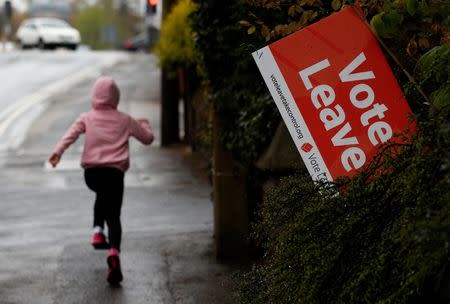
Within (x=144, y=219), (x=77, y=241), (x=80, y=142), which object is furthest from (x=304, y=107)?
(x=80, y=142)

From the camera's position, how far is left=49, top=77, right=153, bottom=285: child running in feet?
28.3

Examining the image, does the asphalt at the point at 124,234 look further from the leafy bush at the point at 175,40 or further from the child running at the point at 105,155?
the leafy bush at the point at 175,40

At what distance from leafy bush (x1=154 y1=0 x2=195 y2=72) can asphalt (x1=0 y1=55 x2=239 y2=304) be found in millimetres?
1433

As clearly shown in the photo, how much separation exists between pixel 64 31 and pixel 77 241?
44.0m

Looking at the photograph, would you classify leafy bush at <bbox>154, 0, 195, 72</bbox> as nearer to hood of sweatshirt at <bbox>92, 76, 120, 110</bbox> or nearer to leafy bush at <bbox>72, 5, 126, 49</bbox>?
hood of sweatshirt at <bbox>92, 76, 120, 110</bbox>

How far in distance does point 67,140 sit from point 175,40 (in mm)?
8324

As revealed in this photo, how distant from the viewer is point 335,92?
4539mm

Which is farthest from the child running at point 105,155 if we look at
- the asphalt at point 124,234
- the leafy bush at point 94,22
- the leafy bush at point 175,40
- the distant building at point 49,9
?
the leafy bush at point 94,22

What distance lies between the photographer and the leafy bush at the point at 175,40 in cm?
1630

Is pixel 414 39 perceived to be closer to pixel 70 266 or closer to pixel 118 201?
pixel 118 201

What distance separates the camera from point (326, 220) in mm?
4137

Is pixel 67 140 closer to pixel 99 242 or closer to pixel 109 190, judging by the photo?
pixel 109 190

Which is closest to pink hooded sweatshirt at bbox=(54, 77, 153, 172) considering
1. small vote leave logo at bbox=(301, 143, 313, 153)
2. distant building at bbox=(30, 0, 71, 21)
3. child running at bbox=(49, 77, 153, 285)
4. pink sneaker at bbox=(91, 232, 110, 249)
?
child running at bbox=(49, 77, 153, 285)

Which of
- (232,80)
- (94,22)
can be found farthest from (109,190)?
(94,22)
